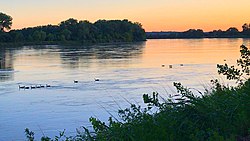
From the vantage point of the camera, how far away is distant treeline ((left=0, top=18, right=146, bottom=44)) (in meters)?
102

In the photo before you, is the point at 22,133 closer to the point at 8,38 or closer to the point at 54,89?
the point at 54,89

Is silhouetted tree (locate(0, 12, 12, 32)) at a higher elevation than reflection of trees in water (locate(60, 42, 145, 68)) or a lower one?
higher

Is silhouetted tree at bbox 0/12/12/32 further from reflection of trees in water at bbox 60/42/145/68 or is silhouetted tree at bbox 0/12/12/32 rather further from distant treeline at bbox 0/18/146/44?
reflection of trees in water at bbox 60/42/145/68

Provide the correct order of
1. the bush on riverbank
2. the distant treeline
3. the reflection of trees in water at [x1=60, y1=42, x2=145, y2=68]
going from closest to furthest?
1. the bush on riverbank
2. the reflection of trees in water at [x1=60, y1=42, x2=145, y2=68]
3. the distant treeline

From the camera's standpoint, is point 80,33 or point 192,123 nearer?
point 192,123

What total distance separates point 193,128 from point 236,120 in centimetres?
53

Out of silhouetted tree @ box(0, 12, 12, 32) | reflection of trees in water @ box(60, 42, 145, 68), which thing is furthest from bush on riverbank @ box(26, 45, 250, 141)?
silhouetted tree @ box(0, 12, 12, 32)

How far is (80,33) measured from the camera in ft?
339

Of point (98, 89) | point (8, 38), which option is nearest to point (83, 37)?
point (8, 38)

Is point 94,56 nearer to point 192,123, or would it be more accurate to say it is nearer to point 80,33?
point 192,123

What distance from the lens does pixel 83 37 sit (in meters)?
103

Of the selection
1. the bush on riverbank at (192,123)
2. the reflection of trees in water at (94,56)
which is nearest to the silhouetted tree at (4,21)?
the reflection of trees in water at (94,56)

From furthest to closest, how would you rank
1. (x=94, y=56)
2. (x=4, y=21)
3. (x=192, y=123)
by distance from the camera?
(x=4, y=21)
(x=94, y=56)
(x=192, y=123)

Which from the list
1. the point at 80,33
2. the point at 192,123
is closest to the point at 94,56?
the point at 192,123
